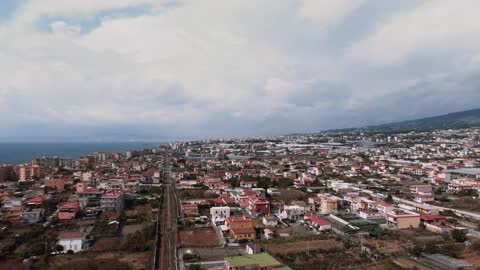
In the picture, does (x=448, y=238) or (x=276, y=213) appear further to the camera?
(x=276, y=213)

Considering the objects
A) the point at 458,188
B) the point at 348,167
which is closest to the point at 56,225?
the point at 458,188

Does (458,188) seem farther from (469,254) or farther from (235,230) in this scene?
(235,230)

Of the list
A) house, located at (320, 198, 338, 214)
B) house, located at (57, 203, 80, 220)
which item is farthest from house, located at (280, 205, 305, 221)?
house, located at (57, 203, 80, 220)

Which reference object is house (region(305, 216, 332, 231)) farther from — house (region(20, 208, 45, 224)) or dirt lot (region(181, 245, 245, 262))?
house (region(20, 208, 45, 224))

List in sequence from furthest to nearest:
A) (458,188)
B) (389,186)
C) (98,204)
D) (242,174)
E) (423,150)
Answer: (423,150) < (242,174) < (389,186) < (458,188) < (98,204)

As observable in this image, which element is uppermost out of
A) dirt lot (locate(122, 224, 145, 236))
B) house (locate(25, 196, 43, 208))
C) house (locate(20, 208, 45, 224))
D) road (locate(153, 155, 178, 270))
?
house (locate(25, 196, 43, 208))

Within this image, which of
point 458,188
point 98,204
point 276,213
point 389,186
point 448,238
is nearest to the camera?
point 448,238
